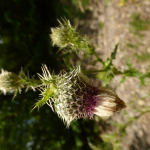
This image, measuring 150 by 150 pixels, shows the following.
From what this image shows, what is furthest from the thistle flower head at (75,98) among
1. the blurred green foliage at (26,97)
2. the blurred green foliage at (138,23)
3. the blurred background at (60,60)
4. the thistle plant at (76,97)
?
the blurred green foliage at (138,23)

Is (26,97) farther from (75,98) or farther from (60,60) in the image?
(75,98)

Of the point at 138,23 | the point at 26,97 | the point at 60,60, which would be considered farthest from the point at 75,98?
the point at 60,60

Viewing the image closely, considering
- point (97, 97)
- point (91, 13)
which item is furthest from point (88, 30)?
point (97, 97)

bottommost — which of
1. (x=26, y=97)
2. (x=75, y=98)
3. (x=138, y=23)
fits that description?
(x=75, y=98)

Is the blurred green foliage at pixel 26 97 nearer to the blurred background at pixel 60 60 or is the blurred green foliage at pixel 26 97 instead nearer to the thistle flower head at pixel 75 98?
the blurred background at pixel 60 60

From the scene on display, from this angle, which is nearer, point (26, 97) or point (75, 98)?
point (75, 98)

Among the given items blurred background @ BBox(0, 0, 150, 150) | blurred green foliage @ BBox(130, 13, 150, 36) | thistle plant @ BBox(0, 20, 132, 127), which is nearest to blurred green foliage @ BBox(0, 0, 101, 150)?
blurred background @ BBox(0, 0, 150, 150)
